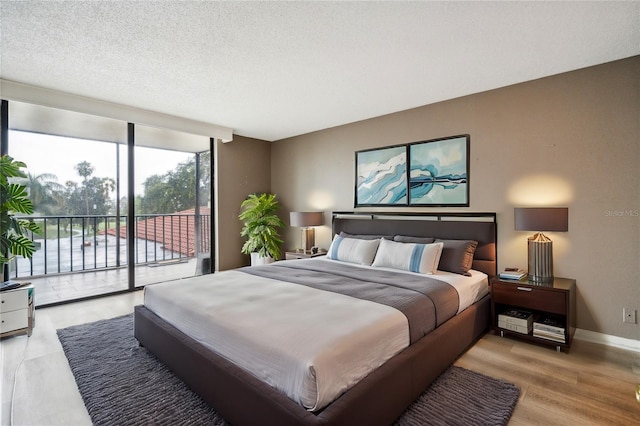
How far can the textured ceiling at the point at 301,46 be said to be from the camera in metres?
2.11

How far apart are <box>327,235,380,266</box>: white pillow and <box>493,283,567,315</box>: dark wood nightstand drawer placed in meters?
1.33

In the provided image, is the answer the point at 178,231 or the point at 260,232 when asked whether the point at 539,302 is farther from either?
the point at 178,231

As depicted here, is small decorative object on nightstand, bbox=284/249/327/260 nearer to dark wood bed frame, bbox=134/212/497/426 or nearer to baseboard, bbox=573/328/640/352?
dark wood bed frame, bbox=134/212/497/426

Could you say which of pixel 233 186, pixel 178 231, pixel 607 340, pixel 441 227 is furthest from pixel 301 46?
pixel 178 231

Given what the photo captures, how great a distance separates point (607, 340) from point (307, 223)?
144 inches

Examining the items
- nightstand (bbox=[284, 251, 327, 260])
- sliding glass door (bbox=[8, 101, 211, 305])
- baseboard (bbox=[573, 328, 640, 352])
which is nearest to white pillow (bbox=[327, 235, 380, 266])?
nightstand (bbox=[284, 251, 327, 260])

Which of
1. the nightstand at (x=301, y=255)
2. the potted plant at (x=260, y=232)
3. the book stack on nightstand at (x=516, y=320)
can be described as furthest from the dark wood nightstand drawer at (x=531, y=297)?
the potted plant at (x=260, y=232)

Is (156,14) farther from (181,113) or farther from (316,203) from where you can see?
(316,203)

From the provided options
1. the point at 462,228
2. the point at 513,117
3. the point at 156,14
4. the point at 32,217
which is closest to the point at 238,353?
the point at 156,14

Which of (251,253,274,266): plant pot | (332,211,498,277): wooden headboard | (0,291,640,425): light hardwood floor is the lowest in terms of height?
(0,291,640,425): light hardwood floor

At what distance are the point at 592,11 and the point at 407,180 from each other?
235 centimetres

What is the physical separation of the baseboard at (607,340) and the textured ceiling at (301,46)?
8.26 feet

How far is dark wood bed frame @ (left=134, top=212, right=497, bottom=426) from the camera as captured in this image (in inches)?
55.7

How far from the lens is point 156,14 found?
2143 millimetres
